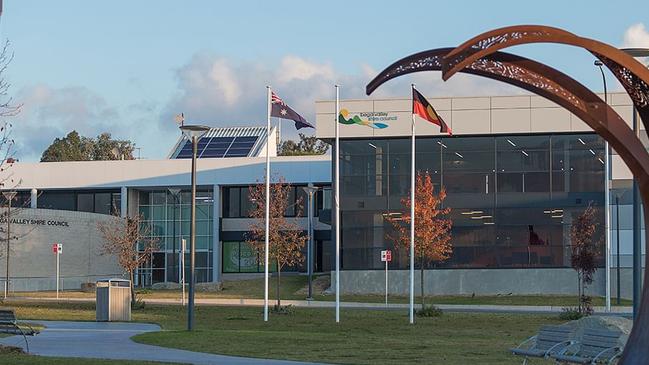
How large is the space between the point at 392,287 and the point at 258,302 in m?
8.84

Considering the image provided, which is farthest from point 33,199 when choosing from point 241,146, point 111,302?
point 111,302

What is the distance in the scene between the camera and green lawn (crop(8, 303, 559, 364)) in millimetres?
22328

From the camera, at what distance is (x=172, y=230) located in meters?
76.7

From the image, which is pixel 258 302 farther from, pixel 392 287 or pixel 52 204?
pixel 52 204

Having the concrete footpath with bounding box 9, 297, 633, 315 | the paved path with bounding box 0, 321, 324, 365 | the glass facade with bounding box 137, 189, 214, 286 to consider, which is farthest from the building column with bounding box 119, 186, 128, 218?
the paved path with bounding box 0, 321, 324, 365

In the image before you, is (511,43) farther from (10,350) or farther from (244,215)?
(244,215)

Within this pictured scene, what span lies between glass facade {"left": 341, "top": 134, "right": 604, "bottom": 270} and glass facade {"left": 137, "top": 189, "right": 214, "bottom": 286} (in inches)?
794

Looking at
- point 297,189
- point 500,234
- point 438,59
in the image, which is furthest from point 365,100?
point 438,59

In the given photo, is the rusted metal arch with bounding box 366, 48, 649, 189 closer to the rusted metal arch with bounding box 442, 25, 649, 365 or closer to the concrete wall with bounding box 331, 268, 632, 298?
the rusted metal arch with bounding box 442, 25, 649, 365

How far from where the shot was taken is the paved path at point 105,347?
20.7 m

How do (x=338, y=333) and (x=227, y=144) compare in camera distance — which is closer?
(x=338, y=333)

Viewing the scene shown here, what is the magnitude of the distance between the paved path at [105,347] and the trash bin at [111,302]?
317cm

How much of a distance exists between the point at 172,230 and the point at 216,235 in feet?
13.3

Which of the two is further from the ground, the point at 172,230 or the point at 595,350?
the point at 172,230
